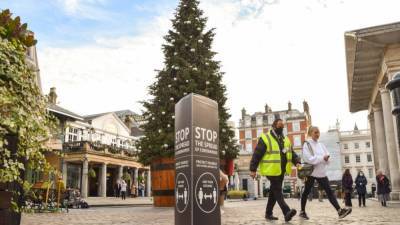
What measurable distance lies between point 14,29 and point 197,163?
248 centimetres

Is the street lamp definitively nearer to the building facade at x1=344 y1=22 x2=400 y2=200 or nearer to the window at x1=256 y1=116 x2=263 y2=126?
the building facade at x1=344 y1=22 x2=400 y2=200

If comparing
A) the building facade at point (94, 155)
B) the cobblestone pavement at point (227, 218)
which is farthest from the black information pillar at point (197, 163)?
the building facade at point (94, 155)

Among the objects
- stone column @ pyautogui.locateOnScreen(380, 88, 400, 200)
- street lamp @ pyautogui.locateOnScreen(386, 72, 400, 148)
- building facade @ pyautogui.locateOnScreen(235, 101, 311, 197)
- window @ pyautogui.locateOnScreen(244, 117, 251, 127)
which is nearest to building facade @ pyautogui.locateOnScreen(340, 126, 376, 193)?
building facade @ pyautogui.locateOnScreen(235, 101, 311, 197)

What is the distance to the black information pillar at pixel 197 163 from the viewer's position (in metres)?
4.67

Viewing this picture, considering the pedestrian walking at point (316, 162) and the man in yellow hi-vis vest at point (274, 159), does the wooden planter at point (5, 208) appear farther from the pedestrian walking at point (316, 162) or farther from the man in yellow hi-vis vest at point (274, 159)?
the pedestrian walking at point (316, 162)

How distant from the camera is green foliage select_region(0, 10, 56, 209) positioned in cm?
362

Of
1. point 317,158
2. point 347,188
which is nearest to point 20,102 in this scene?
point 317,158

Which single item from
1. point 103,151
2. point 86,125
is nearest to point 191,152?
point 103,151

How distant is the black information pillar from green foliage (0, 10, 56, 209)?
1.55m

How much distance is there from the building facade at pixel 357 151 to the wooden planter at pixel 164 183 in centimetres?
7436

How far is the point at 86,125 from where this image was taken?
4250 centimetres

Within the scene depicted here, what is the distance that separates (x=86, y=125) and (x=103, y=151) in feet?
16.7

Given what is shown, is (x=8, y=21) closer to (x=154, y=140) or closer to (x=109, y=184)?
(x=154, y=140)

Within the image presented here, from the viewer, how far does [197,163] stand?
4.71 meters
